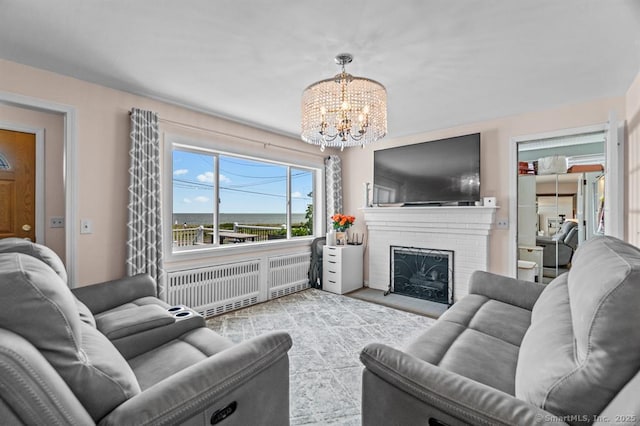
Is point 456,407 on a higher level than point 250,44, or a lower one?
lower

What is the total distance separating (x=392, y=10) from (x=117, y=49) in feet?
6.10

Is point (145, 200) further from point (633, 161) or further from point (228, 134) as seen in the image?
point (633, 161)

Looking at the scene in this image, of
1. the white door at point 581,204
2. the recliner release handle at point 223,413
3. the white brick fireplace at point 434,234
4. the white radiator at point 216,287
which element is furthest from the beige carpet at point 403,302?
the recliner release handle at point 223,413

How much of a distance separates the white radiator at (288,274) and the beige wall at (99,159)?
180cm

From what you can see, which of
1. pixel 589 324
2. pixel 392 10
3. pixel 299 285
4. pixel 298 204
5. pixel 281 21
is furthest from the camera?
pixel 298 204

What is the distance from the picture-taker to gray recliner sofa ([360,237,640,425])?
2.63 ft

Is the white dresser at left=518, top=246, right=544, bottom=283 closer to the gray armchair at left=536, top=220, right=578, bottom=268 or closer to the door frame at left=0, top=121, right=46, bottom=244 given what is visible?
the gray armchair at left=536, top=220, right=578, bottom=268

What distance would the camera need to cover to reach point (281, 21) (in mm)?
1734

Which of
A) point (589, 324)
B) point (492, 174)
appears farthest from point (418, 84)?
point (589, 324)

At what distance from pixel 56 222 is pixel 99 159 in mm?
947

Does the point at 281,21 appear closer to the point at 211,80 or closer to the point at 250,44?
the point at 250,44

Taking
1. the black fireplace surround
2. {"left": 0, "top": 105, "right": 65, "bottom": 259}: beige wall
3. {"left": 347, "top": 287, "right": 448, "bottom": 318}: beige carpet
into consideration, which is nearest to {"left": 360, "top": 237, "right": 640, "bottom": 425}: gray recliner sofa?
{"left": 347, "top": 287, "right": 448, "bottom": 318}: beige carpet

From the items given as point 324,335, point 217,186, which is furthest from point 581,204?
point 217,186

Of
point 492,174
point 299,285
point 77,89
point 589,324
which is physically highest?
point 77,89
